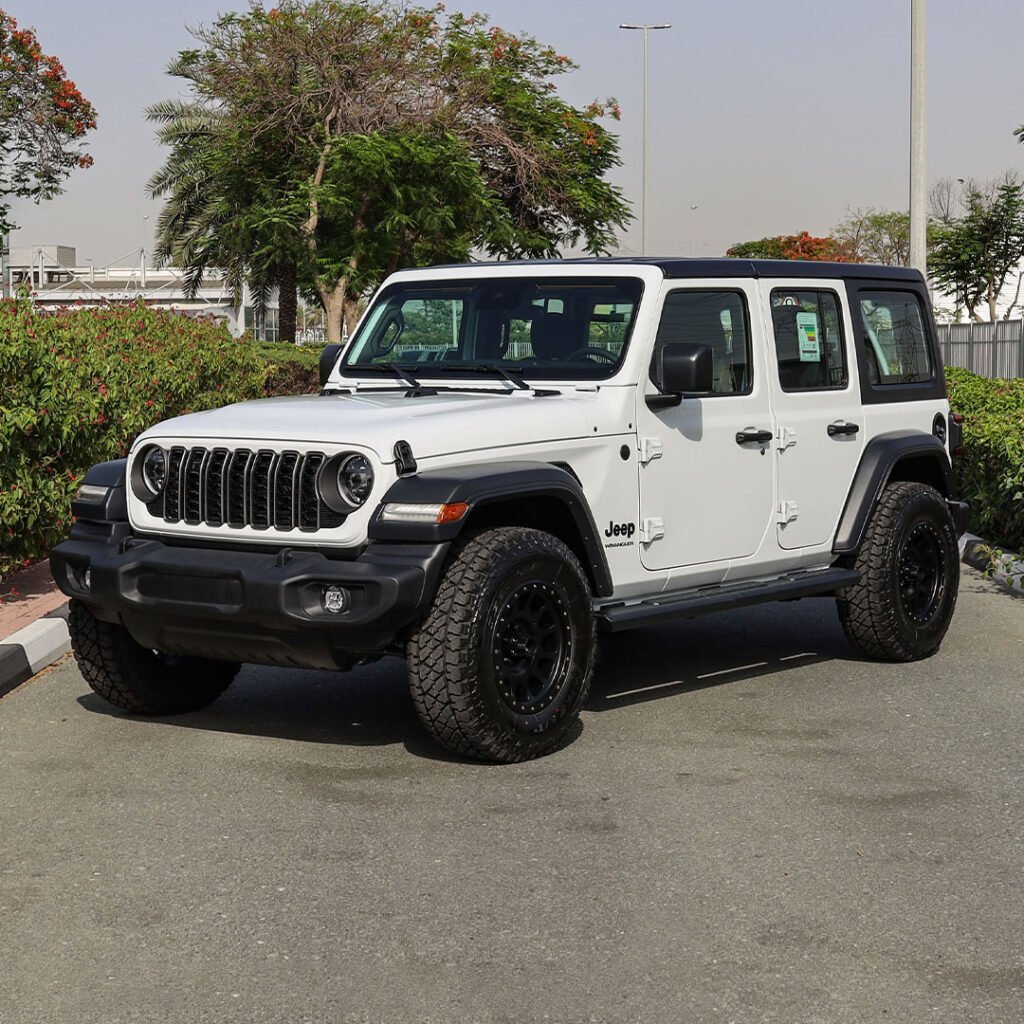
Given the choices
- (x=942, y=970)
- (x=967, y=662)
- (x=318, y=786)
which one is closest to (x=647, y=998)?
(x=942, y=970)

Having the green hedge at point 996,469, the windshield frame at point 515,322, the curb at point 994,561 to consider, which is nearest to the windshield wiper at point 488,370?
the windshield frame at point 515,322

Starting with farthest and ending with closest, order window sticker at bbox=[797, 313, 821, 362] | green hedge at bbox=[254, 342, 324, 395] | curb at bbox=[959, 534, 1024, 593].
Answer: green hedge at bbox=[254, 342, 324, 395]
curb at bbox=[959, 534, 1024, 593]
window sticker at bbox=[797, 313, 821, 362]

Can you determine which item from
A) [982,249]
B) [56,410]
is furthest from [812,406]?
[982,249]

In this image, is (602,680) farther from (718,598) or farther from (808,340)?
→ (808,340)

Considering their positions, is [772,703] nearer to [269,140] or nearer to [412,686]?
[412,686]

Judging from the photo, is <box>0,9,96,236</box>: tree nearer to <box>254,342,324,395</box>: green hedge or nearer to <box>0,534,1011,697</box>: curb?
<box>254,342,324,395</box>: green hedge

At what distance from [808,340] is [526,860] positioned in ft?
12.4

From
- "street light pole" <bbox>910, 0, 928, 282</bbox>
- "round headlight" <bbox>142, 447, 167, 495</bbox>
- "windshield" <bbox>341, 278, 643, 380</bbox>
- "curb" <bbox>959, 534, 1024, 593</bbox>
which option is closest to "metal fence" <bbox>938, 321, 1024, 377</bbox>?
"street light pole" <bbox>910, 0, 928, 282</bbox>

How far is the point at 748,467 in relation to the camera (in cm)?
800

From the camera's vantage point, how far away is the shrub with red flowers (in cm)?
993

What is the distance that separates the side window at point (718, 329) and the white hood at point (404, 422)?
0.72 metres

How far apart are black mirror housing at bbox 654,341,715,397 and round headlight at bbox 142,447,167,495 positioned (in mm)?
2060

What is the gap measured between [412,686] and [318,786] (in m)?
0.49

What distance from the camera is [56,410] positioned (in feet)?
33.2
